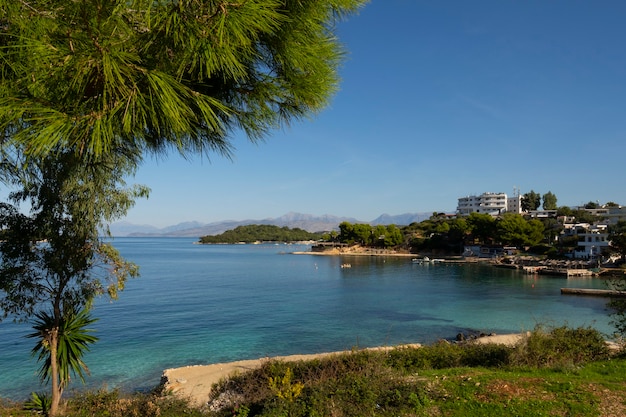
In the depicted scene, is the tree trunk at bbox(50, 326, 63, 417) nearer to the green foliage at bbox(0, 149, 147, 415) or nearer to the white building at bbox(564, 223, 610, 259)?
the green foliage at bbox(0, 149, 147, 415)

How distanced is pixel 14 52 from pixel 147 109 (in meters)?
0.72

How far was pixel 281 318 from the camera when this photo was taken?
26.7m

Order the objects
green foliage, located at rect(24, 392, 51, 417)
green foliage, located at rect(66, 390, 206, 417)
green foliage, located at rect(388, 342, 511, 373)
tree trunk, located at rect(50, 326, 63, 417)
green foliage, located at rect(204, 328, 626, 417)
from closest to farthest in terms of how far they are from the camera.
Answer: green foliage, located at rect(204, 328, 626, 417), green foliage, located at rect(66, 390, 206, 417), tree trunk, located at rect(50, 326, 63, 417), green foliage, located at rect(24, 392, 51, 417), green foliage, located at rect(388, 342, 511, 373)

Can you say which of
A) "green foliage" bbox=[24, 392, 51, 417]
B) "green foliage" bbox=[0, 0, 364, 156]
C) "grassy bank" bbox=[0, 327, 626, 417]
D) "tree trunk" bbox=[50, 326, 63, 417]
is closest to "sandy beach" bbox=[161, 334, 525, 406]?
"grassy bank" bbox=[0, 327, 626, 417]

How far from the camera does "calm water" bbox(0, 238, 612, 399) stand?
17.8 m

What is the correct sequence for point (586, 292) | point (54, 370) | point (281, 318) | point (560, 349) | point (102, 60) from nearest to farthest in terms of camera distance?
1. point (102, 60)
2. point (54, 370)
3. point (560, 349)
4. point (281, 318)
5. point (586, 292)

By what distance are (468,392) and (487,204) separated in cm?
12951

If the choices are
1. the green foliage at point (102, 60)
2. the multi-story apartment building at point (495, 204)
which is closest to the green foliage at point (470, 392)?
the green foliage at point (102, 60)

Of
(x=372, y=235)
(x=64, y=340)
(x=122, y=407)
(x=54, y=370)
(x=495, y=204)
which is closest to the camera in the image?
(x=54, y=370)

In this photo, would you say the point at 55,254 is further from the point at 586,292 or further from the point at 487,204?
the point at 487,204

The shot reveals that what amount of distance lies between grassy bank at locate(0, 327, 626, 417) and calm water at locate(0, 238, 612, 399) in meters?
3.04

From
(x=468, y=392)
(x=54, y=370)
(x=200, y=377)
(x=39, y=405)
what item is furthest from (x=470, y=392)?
(x=200, y=377)

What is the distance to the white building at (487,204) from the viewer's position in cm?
12262

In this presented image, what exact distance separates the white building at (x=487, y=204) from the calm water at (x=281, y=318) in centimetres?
8046
